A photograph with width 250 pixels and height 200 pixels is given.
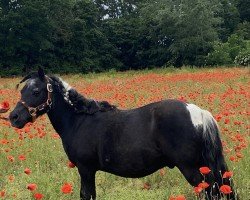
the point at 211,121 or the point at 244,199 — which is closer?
the point at 211,121

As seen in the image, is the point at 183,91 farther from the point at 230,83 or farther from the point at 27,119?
the point at 27,119

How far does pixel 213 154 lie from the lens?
4277 millimetres

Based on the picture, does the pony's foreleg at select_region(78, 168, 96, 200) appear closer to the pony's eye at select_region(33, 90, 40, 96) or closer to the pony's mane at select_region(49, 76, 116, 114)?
the pony's mane at select_region(49, 76, 116, 114)

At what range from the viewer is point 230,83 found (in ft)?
52.0

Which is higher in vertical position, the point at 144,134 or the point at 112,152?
the point at 144,134

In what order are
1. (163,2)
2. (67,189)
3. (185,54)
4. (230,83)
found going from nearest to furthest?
(67,189)
(230,83)
(185,54)
(163,2)

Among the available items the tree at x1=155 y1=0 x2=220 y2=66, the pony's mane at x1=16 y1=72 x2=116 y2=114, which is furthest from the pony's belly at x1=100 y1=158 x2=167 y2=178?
the tree at x1=155 y1=0 x2=220 y2=66

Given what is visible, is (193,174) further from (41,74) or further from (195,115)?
(41,74)

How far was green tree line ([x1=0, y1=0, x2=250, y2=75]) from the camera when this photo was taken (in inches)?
1607

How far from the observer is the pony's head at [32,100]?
4.90m

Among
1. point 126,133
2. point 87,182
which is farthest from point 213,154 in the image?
point 87,182

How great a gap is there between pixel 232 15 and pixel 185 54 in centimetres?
1649

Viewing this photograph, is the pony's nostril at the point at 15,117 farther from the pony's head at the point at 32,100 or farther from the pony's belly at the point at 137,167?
the pony's belly at the point at 137,167

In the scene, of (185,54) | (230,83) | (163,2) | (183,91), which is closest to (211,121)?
(183,91)
